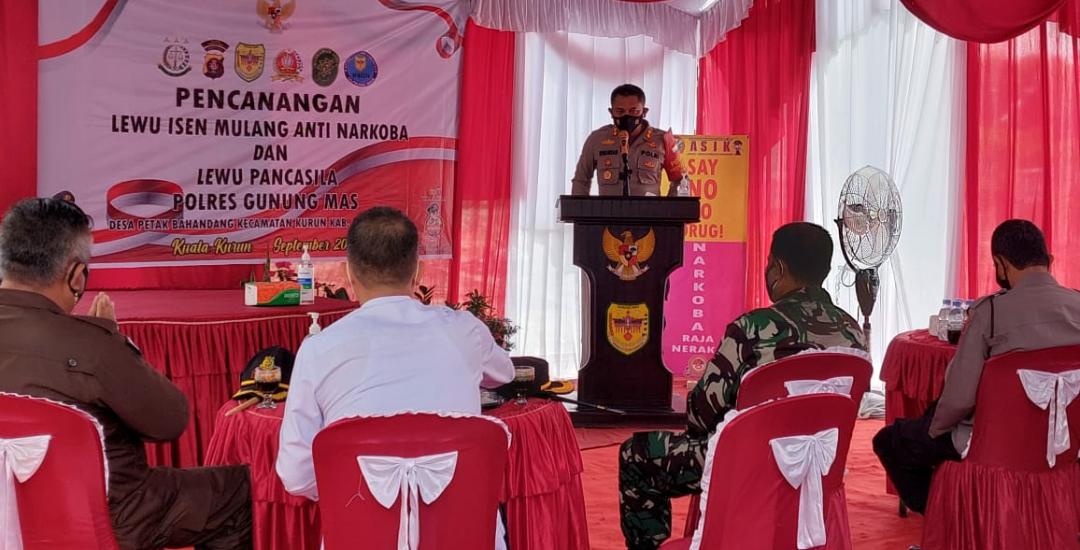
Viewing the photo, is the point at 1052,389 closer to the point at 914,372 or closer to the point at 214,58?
the point at 914,372

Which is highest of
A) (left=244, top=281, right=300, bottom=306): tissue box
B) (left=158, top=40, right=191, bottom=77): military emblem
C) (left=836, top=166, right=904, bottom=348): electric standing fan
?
(left=158, top=40, right=191, bottom=77): military emblem

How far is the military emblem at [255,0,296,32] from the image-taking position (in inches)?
227

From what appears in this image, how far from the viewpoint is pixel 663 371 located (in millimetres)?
5363

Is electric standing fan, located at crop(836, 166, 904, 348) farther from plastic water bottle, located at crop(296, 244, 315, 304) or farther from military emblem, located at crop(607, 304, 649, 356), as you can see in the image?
plastic water bottle, located at crop(296, 244, 315, 304)

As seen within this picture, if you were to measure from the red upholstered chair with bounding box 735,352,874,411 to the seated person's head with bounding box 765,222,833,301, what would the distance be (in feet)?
0.97

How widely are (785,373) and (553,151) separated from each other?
16.5 ft

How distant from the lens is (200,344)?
4.19 metres

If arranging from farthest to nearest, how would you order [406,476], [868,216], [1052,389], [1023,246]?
[868,216]
[1023,246]
[1052,389]
[406,476]

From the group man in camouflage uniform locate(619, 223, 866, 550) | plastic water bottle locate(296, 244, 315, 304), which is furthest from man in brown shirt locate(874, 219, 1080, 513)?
plastic water bottle locate(296, 244, 315, 304)

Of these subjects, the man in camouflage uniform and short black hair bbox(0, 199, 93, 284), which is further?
the man in camouflage uniform

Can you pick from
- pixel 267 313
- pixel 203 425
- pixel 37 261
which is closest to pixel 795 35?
pixel 267 313

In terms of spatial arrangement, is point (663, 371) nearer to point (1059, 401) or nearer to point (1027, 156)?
point (1027, 156)

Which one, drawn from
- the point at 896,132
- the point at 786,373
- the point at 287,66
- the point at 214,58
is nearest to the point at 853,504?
the point at 786,373

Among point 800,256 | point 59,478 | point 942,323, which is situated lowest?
point 59,478
